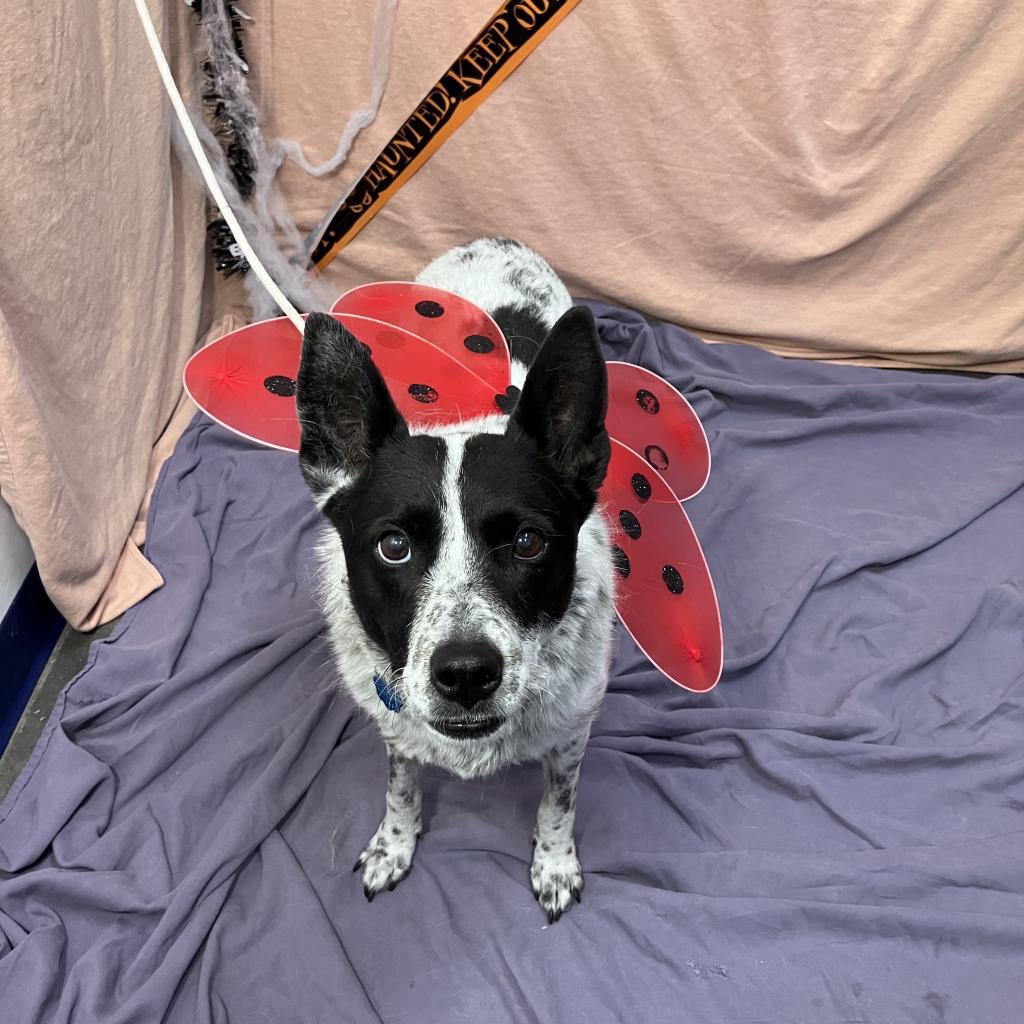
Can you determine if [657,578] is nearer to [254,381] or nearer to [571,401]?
[571,401]

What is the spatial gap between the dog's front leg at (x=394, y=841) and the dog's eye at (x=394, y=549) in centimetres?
→ 73

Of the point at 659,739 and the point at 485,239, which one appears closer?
the point at 659,739

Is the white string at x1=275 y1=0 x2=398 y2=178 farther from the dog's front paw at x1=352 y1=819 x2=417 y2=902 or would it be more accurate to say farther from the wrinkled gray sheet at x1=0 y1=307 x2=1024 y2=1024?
the dog's front paw at x1=352 y1=819 x2=417 y2=902

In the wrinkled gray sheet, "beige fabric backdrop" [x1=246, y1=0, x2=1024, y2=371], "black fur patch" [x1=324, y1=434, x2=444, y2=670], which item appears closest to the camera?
"black fur patch" [x1=324, y1=434, x2=444, y2=670]

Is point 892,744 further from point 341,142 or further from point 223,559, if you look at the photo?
point 341,142

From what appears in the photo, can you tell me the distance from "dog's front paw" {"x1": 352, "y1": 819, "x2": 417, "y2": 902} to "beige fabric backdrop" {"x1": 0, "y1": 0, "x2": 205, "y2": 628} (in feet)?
3.93

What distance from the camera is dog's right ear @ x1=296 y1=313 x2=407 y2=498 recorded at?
1.52 meters

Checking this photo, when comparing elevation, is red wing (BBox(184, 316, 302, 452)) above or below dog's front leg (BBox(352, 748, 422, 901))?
above

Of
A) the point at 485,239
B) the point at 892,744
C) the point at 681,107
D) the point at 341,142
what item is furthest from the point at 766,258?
the point at 892,744

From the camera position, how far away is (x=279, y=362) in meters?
2.09

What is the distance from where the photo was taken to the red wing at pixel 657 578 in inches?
80.6

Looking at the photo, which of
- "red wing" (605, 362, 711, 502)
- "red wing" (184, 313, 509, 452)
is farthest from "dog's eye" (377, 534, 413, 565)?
"red wing" (605, 362, 711, 502)

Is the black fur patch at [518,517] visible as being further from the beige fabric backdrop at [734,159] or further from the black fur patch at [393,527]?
the beige fabric backdrop at [734,159]

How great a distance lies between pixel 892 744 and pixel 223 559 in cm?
218
